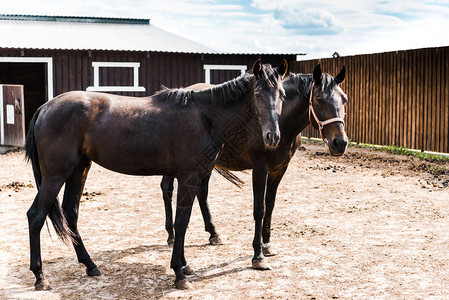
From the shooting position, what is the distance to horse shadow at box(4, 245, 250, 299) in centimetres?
433

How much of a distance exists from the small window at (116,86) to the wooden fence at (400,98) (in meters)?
7.05

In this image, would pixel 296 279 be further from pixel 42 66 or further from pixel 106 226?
pixel 42 66

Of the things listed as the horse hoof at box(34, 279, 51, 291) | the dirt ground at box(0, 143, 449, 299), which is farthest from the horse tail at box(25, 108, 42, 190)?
the horse hoof at box(34, 279, 51, 291)

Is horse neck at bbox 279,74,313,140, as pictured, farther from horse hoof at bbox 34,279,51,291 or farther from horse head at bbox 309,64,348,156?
horse hoof at bbox 34,279,51,291

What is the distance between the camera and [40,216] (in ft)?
14.4

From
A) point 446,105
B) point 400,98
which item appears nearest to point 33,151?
point 446,105

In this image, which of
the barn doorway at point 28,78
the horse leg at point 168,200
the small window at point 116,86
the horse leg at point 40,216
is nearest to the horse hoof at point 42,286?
the horse leg at point 40,216

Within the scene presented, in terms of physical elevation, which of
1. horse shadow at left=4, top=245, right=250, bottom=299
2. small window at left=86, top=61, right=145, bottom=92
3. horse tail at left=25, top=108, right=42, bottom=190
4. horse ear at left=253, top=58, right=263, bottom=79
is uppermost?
small window at left=86, top=61, right=145, bottom=92

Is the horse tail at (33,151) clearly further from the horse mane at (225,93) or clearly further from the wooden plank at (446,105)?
the wooden plank at (446,105)

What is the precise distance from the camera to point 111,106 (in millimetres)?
4574

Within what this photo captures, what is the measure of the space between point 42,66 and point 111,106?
19530 millimetres

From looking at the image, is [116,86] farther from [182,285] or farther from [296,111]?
[182,285]

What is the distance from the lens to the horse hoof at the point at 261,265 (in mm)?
4950

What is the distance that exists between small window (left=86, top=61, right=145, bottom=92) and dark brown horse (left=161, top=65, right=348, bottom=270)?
13.3 metres
